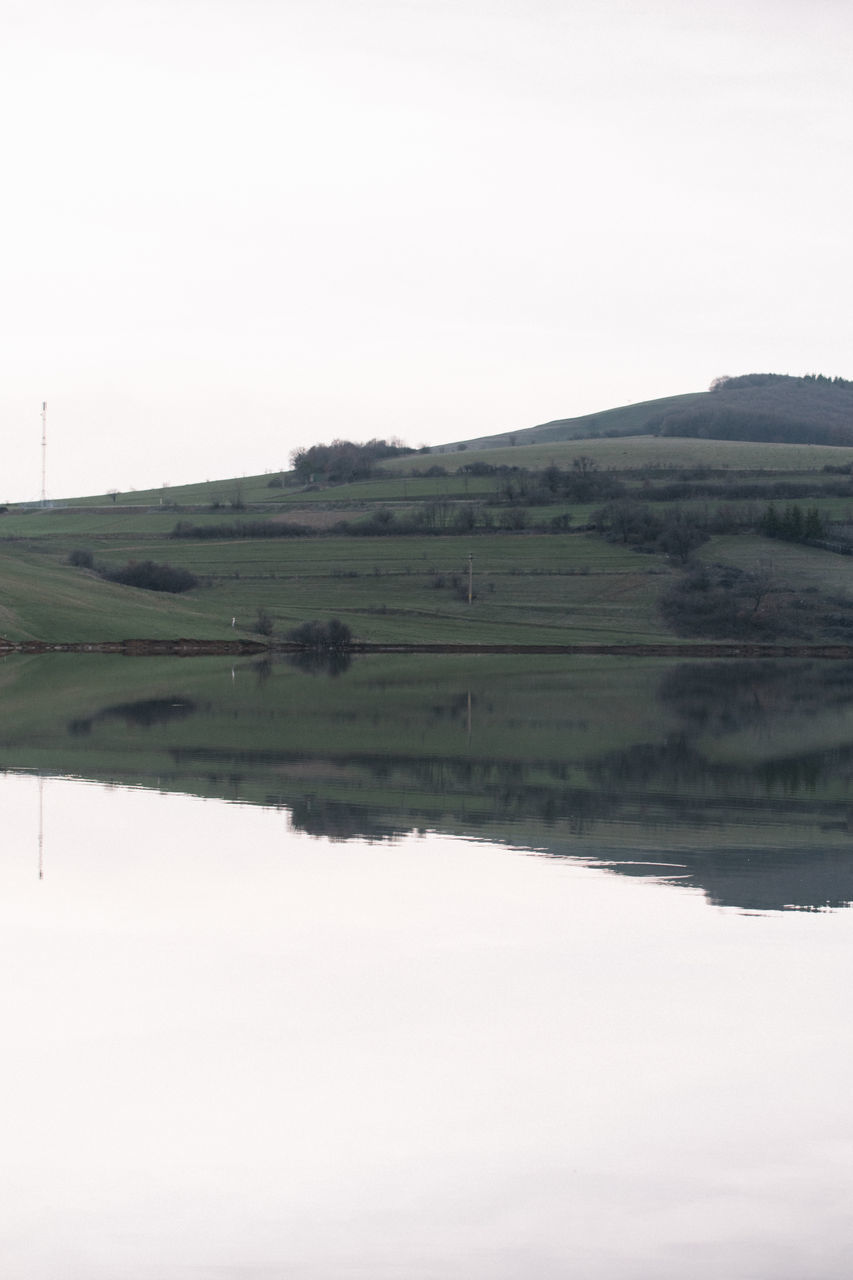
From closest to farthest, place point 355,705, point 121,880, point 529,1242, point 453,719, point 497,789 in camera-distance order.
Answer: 1. point 529,1242
2. point 121,880
3. point 497,789
4. point 453,719
5. point 355,705

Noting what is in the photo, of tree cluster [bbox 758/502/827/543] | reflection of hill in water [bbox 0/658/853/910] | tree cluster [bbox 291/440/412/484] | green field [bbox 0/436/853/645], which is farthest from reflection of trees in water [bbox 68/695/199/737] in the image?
tree cluster [bbox 291/440/412/484]

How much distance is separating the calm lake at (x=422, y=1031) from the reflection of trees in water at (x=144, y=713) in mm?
10190

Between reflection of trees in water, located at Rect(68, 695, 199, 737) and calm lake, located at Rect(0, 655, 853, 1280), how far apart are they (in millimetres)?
10190

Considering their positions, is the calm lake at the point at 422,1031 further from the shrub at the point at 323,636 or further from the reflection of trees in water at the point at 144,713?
the shrub at the point at 323,636

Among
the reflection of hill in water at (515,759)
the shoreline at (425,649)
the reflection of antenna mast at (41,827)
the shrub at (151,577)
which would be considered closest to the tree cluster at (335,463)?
the shrub at (151,577)

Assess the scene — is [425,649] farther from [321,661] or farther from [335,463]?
[335,463]

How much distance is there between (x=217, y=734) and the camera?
30.7 meters

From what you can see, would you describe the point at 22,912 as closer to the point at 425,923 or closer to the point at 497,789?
the point at 425,923

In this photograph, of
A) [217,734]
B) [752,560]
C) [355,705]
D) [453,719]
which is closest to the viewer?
[217,734]

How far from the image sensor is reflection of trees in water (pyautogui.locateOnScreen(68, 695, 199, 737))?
108ft

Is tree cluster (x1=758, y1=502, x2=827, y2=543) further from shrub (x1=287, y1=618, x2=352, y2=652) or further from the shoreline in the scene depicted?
shrub (x1=287, y1=618, x2=352, y2=652)

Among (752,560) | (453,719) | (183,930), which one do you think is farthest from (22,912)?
(752,560)

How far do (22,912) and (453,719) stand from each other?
947 inches

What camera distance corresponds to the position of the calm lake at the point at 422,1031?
6.92 m
